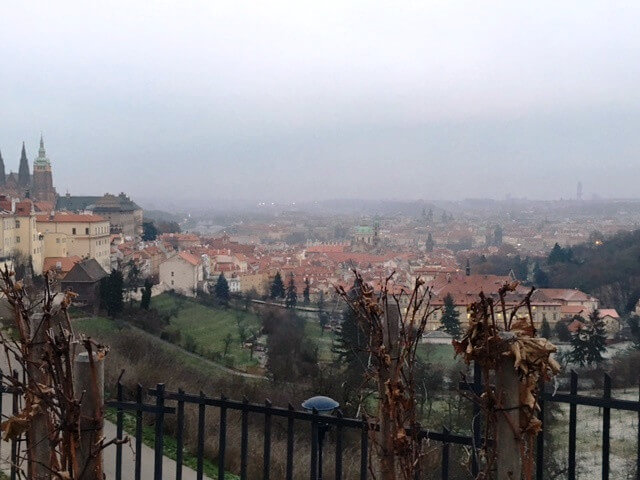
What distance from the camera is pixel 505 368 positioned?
1.91 meters

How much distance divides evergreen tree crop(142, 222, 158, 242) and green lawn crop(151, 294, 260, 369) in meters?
34.7

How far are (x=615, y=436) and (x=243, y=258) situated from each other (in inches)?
1934

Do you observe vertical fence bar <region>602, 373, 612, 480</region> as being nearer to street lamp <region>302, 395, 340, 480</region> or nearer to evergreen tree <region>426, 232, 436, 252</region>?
street lamp <region>302, 395, 340, 480</region>

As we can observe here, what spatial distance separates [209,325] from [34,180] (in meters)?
58.4

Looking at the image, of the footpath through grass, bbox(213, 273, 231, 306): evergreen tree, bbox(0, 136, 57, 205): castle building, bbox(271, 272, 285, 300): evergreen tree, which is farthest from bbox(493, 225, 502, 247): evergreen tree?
the footpath through grass

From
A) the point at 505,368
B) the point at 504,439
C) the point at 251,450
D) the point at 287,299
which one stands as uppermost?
the point at 505,368

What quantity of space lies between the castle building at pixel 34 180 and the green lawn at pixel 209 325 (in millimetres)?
47131

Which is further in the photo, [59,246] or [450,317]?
[59,246]

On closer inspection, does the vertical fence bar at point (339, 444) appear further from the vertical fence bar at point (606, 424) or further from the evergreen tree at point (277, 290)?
the evergreen tree at point (277, 290)

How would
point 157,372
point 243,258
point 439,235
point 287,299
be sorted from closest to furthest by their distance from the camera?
1. point 157,372
2. point 287,299
3. point 243,258
4. point 439,235

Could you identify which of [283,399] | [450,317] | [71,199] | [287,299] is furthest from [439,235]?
[283,399]

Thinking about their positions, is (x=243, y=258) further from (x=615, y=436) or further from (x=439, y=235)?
(x=615, y=436)

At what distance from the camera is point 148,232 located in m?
70.4

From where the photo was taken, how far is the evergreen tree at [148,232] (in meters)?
69.6
